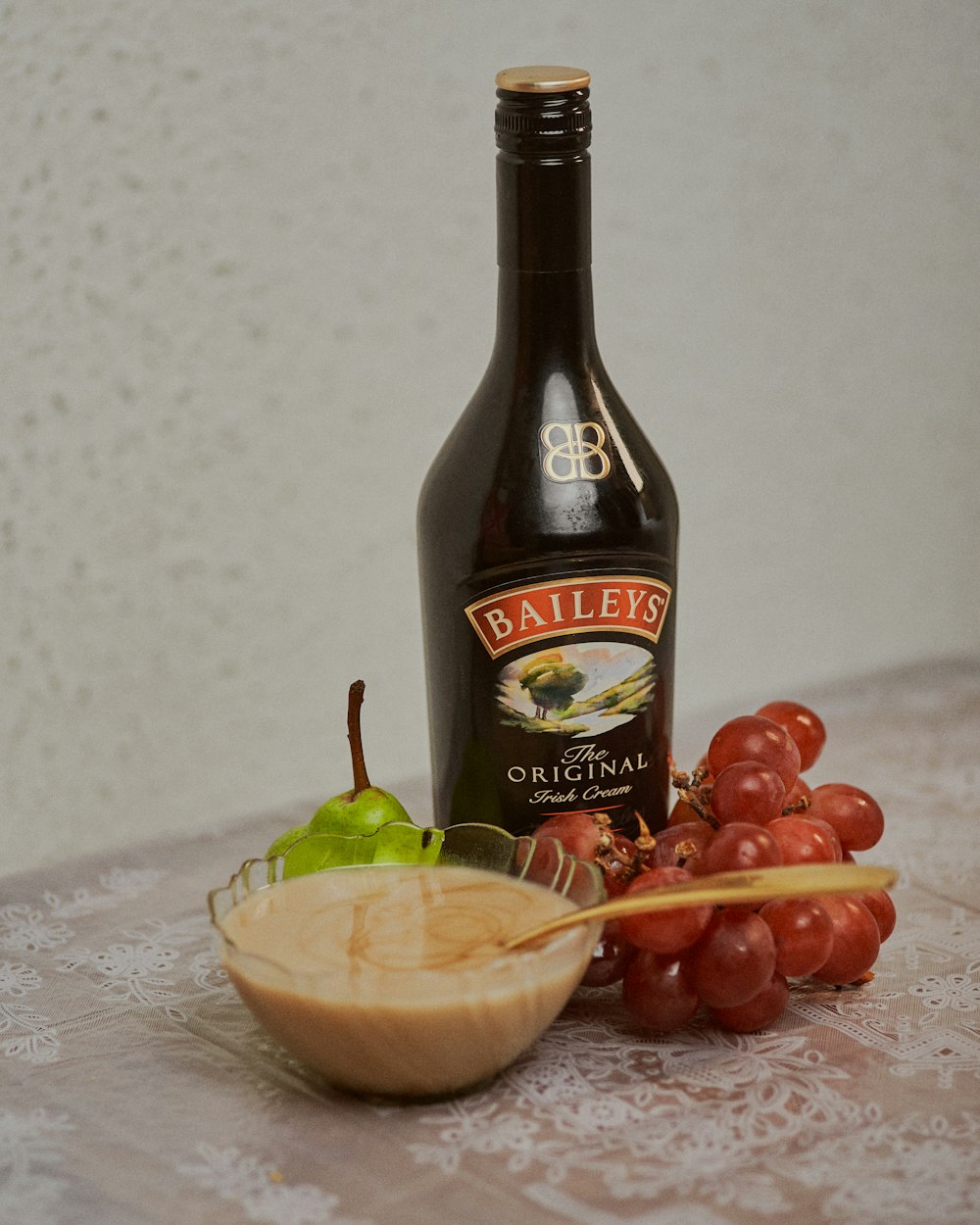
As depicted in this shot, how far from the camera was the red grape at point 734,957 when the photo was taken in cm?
72

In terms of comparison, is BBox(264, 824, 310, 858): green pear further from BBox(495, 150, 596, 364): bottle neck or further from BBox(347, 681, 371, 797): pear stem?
BBox(495, 150, 596, 364): bottle neck

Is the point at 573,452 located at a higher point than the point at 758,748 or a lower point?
higher

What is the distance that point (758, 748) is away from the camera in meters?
0.82

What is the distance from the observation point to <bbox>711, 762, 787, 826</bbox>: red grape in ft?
2.56

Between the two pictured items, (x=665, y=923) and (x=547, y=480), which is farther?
(x=547, y=480)

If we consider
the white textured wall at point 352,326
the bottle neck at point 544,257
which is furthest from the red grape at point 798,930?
the white textured wall at point 352,326

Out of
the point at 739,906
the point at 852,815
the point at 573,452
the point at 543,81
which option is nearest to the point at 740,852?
the point at 739,906

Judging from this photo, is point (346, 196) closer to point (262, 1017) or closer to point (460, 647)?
point (460, 647)

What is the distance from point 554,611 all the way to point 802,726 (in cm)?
19

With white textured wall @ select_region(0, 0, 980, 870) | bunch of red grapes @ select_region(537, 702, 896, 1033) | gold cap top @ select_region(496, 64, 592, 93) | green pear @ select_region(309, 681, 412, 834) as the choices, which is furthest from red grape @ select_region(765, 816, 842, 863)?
white textured wall @ select_region(0, 0, 980, 870)

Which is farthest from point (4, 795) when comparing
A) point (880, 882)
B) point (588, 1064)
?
point (880, 882)

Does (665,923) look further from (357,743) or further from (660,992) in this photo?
(357,743)

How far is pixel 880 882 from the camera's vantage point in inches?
26.2

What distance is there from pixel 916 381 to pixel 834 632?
0.32 meters
